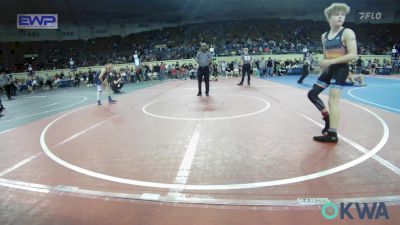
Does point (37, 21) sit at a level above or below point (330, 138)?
above

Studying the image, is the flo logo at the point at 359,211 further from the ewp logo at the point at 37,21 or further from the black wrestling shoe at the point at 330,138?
the ewp logo at the point at 37,21

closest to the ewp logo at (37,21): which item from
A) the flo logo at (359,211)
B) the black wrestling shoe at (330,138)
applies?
the black wrestling shoe at (330,138)

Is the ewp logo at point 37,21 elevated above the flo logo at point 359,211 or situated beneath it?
elevated above

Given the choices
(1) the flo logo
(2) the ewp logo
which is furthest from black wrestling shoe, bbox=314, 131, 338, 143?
(2) the ewp logo

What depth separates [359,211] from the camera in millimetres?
3172

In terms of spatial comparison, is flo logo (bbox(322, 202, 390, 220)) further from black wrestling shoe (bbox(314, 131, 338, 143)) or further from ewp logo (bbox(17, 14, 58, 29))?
ewp logo (bbox(17, 14, 58, 29))

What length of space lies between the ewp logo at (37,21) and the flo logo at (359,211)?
1192 inches

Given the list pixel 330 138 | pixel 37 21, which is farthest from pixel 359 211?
pixel 37 21

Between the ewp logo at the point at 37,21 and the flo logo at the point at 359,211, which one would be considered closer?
the flo logo at the point at 359,211

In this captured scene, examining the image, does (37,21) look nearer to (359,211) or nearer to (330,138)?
(330,138)

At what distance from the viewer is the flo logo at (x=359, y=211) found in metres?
3.08

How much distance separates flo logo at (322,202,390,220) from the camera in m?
3.08

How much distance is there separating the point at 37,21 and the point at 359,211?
103 ft

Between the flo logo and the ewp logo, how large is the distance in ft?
99.3
